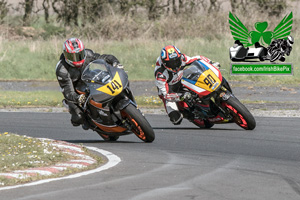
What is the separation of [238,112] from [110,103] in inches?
103

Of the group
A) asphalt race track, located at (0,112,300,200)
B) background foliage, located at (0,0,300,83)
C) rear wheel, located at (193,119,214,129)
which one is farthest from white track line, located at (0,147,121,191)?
background foliage, located at (0,0,300,83)

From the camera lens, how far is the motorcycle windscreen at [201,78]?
41.9 ft

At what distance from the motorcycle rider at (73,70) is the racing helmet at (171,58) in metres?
1.37

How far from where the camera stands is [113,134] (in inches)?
471

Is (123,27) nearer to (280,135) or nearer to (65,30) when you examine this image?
(65,30)

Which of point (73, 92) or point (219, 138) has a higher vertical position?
point (73, 92)

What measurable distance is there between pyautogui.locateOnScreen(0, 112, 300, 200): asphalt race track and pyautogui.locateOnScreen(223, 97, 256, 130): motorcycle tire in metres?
0.25

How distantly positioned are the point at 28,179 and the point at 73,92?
3744 mm

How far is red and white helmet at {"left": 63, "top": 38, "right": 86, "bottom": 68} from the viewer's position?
1173 cm

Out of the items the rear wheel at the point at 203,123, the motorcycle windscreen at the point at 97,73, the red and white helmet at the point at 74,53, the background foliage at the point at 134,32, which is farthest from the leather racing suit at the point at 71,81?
the background foliage at the point at 134,32

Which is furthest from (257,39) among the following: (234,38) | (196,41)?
(196,41)

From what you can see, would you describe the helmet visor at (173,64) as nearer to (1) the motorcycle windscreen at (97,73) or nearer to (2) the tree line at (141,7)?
(1) the motorcycle windscreen at (97,73)

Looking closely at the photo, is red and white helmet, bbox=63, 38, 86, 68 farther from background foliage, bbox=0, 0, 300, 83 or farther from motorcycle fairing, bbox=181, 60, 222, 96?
background foliage, bbox=0, 0, 300, 83

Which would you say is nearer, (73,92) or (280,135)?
(73,92)
